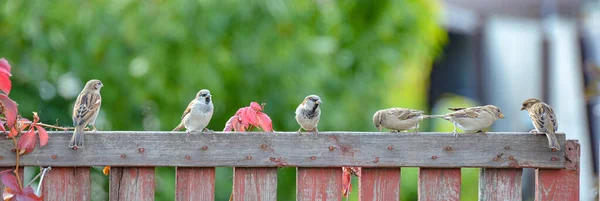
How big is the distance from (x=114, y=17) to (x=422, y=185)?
4834 mm

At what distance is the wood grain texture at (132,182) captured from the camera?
2.80m

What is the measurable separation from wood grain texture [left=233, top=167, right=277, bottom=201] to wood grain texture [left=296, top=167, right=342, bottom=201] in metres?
0.10

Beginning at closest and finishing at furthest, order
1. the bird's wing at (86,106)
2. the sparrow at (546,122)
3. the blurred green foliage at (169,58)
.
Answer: the sparrow at (546,122) → the bird's wing at (86,106) → the blurred green foliage at (169,58)

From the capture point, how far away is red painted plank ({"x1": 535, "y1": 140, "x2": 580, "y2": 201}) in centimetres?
281

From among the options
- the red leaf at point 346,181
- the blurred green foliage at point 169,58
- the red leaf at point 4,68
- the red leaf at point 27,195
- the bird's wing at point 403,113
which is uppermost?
the blurred green foliage at point 169,58

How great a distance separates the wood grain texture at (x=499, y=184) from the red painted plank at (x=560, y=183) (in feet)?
0.30

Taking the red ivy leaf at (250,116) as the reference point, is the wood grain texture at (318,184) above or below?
below

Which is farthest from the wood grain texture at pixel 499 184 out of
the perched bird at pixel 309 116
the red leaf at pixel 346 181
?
the perched bird at pixel 309 116

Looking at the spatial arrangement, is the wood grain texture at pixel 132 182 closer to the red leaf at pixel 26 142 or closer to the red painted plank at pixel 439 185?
the red leaf at pixel 26 142

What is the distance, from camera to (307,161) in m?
2.78

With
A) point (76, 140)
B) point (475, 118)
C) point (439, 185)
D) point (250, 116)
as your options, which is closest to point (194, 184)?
point (250, 116)

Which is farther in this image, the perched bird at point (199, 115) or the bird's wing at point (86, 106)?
the perched bird at point (199, 115)

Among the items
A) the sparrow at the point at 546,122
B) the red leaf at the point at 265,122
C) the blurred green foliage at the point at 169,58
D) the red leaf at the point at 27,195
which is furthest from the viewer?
the blurred green foliage at the point at 169,58

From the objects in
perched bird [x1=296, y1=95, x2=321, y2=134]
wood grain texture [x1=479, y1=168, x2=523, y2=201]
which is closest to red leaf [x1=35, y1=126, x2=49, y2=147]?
perched bird [x1=296, y1=95, x2=321, y2=134]
